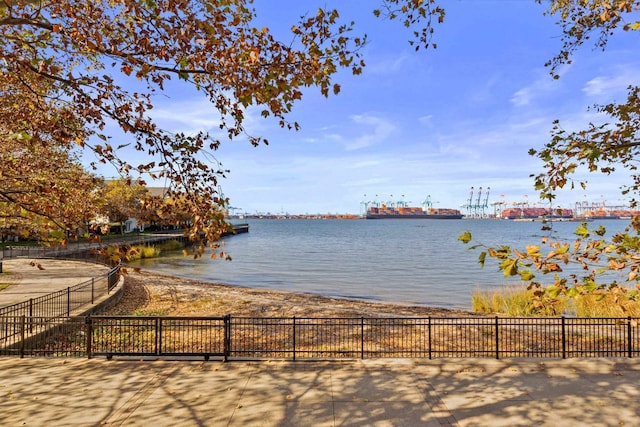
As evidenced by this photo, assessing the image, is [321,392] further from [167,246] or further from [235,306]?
[167,246]

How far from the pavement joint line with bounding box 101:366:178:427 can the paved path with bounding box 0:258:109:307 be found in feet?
36.3

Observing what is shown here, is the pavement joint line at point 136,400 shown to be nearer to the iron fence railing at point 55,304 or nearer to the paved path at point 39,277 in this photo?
the iron fence railing at point 55,304

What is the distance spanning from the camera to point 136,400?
7.82m

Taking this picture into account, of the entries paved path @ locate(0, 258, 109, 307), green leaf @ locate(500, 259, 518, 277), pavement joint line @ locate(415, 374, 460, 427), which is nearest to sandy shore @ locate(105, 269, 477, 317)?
paved path @ locate(0, 258, 109, 307)

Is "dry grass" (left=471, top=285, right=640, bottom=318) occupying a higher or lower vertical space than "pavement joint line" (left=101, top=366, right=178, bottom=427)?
lower

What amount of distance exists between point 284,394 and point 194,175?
4781 millimetres

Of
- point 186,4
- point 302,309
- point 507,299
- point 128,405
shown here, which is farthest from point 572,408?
point 507,299

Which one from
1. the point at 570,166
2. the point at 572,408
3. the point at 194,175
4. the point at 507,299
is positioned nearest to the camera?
the point at 570,166

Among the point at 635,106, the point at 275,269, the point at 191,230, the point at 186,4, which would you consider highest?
the point at 186,4

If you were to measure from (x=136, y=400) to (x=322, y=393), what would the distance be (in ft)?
11.8

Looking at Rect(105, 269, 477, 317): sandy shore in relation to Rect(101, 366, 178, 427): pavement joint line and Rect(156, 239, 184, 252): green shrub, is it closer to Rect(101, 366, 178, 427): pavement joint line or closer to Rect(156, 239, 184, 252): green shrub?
Rect(101, 366, 178, 427): pavement joint line

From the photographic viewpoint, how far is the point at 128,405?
760cm

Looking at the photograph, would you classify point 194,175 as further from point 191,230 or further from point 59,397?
point 59,397

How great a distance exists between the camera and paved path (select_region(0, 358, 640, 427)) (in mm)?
7133
